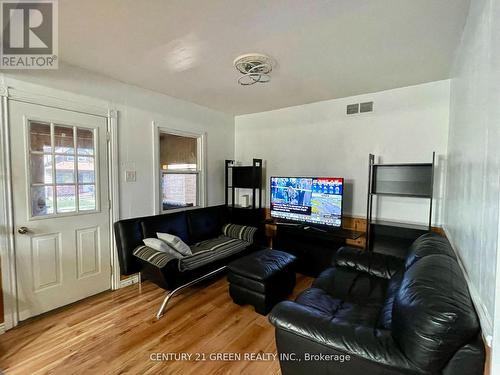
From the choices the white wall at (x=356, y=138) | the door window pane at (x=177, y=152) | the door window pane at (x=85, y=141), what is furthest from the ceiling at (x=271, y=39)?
the door window pane at (x=177, y=152)

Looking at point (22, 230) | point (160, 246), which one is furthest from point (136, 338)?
point (22, 230)

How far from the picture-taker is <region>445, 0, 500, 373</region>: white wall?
876 mm

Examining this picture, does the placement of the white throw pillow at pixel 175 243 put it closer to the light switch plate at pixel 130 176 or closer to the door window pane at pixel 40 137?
the light switch plate at pixel 130 176

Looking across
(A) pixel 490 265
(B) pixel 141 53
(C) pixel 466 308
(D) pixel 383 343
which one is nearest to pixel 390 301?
(D) pixel 383 343

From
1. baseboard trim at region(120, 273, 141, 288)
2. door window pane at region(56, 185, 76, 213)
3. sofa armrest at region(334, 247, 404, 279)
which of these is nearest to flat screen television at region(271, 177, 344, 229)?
sofa armrest at region(334, 247, 404, 279)

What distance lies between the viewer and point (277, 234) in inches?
142

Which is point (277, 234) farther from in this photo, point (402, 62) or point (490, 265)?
point (490, 265)

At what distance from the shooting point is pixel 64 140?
248cm

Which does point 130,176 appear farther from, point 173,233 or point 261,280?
point 261,280

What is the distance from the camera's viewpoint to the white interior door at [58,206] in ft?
7.27

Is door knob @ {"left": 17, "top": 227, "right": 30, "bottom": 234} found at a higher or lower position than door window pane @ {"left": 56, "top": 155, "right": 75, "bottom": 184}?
lower

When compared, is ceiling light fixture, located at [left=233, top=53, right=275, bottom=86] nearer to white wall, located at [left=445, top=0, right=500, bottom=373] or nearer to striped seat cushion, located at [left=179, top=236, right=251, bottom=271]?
white wall, located at [left=445, top=0, right=500, bottom=373]

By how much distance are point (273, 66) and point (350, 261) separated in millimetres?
2045

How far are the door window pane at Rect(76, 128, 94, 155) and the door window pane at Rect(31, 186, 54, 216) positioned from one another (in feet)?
1.60
